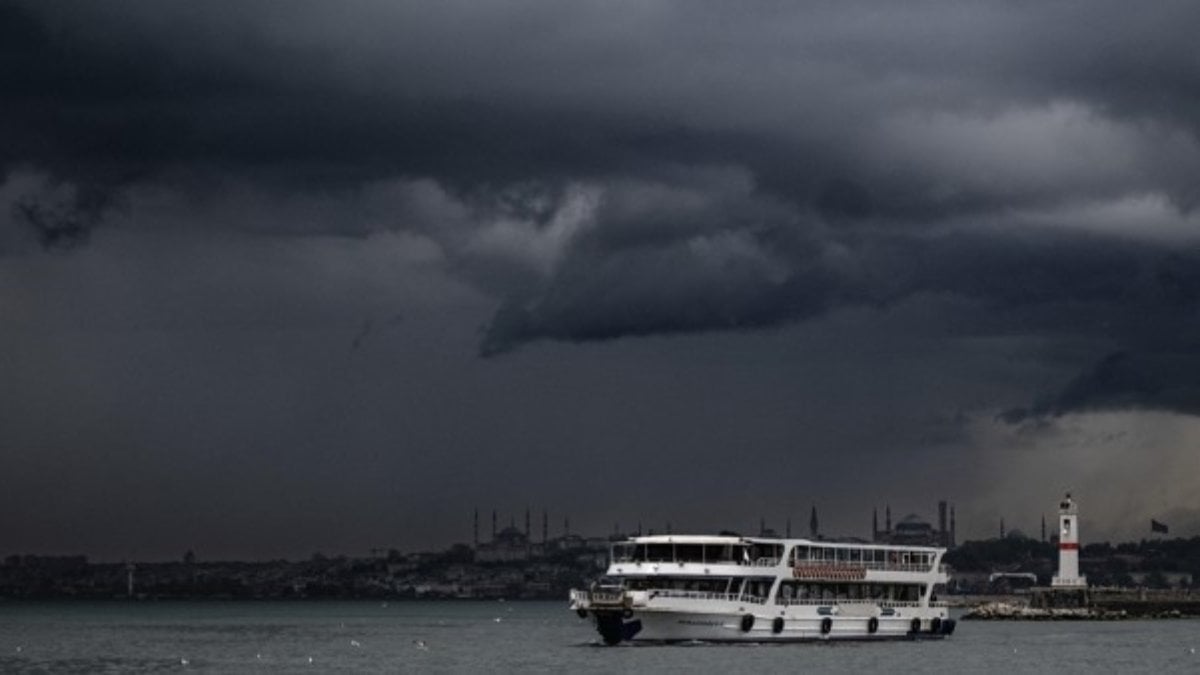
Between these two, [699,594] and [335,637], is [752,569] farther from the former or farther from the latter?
[335,637]

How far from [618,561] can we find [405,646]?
45.2 m

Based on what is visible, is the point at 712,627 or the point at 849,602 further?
the point at 849,602

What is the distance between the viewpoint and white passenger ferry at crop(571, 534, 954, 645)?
111750 millimetres

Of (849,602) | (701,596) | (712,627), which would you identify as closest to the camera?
(701,596)

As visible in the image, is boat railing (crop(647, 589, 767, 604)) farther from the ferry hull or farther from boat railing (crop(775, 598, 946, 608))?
boat railing (crop(775, 598, 946, 608))

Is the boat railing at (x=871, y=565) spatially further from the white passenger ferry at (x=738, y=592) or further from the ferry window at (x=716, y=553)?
the ferry window at (x=716, y=553)

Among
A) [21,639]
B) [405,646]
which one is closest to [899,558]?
[405,646]

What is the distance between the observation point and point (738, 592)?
115500 mm

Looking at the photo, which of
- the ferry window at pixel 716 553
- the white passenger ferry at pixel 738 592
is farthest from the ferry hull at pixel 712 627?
the ferry window at pixel 716 553

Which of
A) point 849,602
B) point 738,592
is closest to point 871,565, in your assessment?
point 849,602

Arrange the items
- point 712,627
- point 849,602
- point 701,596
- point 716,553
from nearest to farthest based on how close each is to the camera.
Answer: point 701,596
point 712,627
point 716,553
point 849,602

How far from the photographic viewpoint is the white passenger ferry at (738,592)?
11175 cm

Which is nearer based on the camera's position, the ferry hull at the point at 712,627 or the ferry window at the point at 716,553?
the ferry hull at the point at 712,627

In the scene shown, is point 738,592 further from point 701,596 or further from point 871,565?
point 871,565
